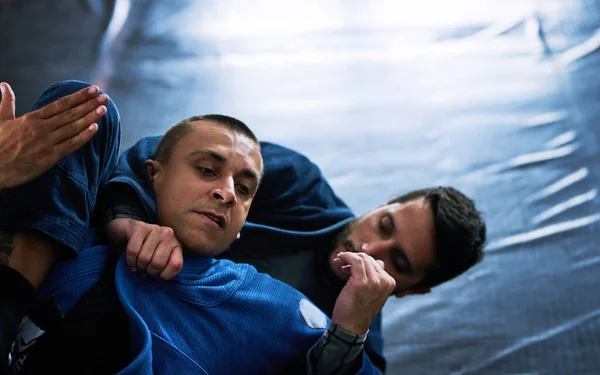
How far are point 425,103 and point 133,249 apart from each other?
122 cm

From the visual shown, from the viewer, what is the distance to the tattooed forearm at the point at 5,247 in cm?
81

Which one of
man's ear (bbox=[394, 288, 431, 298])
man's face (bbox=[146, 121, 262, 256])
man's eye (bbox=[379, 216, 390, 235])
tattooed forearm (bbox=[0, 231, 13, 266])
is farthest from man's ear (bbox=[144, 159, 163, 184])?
man's ear (bbox=[394, 288, 431, 298])

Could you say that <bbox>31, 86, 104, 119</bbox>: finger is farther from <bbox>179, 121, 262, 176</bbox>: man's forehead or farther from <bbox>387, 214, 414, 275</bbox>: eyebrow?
<bbox>387, 214, 414, 275</bbox>: eyebrow

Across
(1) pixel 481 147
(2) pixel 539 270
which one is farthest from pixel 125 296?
(1) pixel 481 147

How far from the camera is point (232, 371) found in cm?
90

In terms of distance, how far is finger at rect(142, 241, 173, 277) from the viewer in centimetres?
84

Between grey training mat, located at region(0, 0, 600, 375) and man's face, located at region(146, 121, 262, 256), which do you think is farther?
grey training mat, located at region(0, 0, 600, 375)

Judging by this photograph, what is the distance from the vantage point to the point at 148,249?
0.84 meters

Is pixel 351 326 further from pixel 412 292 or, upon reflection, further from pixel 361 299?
pixel 412 292

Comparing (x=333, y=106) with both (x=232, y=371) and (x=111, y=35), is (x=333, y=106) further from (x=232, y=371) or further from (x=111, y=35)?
(x=232, y=371)

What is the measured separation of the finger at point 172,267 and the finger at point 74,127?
0.69 ft

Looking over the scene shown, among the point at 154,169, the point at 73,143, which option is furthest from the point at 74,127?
the point at 154,169

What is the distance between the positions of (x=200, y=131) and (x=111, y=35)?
1175 mm

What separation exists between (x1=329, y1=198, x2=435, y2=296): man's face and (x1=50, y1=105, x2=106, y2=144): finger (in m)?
0.51
